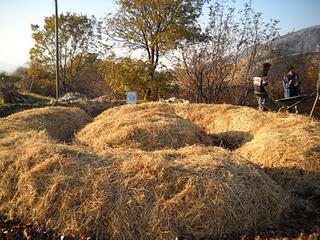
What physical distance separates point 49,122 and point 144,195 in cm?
470

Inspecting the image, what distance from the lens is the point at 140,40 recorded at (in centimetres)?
1377

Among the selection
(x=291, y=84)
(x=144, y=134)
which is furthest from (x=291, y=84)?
(x=144, y=134)

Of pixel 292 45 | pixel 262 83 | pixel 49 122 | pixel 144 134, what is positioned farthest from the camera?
pixel 292 45

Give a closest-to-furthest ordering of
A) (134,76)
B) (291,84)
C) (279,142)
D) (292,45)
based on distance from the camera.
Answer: (279,142) < (291,84) < (134,76) < (292,45)

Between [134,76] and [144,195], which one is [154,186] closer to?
[144,195]

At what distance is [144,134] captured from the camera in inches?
218

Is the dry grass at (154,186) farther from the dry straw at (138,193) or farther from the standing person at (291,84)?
the standing person at (291,84)

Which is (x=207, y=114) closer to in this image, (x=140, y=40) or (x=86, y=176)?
(x=86, y=176)

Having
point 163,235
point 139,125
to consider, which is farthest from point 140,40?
point 163,235

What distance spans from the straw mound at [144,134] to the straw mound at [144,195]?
4.78 feet

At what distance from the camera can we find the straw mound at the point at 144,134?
17.6ft

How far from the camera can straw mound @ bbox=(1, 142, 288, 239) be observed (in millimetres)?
3033

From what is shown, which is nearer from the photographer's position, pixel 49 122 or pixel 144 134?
pixel 144 134

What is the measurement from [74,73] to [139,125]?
16260mm
